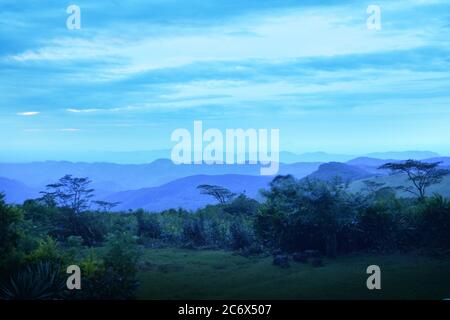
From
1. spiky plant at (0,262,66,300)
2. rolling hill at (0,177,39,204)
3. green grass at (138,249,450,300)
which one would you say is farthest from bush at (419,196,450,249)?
rolling hill at (0,177,39,204)

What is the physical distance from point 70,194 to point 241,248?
13.5 ft

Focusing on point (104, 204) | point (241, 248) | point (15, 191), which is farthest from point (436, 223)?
point (15, 191)

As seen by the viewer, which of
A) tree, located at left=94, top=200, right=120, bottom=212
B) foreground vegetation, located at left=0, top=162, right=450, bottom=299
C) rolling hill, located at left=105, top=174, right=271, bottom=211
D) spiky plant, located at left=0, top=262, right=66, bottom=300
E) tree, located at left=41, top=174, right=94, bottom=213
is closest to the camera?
spiky plant, located at left=0, top=262, right=66, bottom=300

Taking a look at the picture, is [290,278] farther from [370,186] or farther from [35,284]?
[370,186]

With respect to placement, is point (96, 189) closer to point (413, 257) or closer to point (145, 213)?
point (145, 213)

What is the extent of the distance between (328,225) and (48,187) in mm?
6380

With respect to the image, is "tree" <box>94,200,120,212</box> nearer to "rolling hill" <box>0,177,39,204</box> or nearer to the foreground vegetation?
the foreground vegetation

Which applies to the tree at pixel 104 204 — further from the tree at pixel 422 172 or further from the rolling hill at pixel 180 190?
the tree at pixel 422 172

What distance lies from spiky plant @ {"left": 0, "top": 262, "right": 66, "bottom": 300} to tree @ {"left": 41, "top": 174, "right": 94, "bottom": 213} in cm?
359

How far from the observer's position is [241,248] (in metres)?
10.6

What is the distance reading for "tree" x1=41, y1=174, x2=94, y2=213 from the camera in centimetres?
1025

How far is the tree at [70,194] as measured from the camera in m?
10.3
